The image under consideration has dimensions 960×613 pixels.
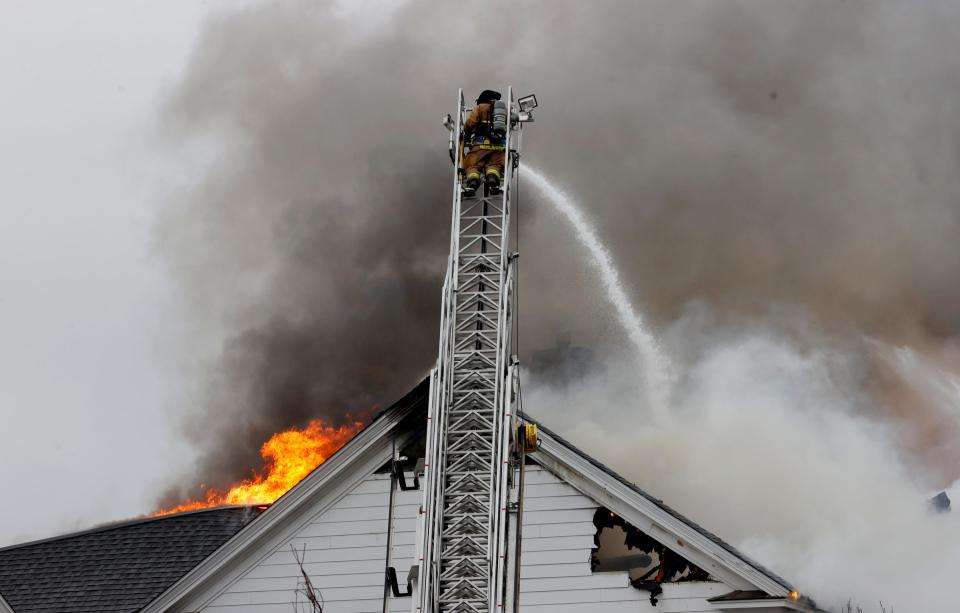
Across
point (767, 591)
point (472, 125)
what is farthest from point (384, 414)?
point (767, 591)

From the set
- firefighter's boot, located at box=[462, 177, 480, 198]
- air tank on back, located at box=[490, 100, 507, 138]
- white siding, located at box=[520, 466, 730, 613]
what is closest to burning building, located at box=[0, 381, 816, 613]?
white siding, located at box=[520, 466, 730, 613]

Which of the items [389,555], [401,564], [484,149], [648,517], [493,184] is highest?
[484,149]

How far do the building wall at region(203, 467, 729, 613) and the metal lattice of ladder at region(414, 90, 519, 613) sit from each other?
5.22 ft

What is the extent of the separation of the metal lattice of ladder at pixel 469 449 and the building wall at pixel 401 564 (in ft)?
5.22

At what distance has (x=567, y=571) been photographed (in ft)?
51.5

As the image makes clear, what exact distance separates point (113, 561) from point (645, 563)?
9.12m

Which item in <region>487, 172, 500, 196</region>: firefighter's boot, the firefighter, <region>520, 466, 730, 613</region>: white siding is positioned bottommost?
<region>520, 466, 730, 613</region>: white siding

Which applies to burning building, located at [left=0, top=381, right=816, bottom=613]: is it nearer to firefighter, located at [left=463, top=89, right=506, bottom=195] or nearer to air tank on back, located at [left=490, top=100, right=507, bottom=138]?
firefighter, located at [left=463, top=89, right=506, bottom=195]

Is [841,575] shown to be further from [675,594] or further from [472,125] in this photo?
[472,125]

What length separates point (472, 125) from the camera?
54.5 ft

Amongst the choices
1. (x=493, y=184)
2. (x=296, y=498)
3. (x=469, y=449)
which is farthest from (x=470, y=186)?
(x=296, y=498)

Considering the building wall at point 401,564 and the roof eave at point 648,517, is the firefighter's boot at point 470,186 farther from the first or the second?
the building wall at point 401,564

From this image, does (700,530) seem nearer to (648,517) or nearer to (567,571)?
(648,517)

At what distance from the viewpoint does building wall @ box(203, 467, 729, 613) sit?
15.5 m
